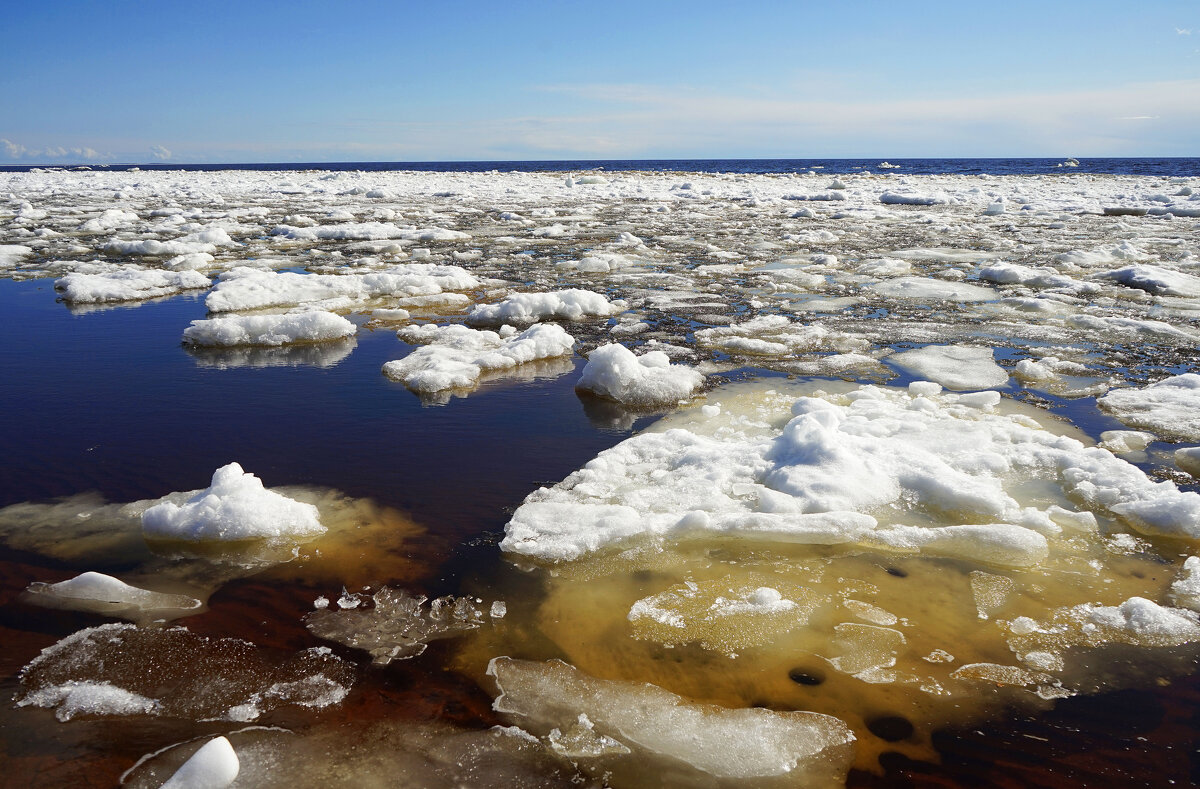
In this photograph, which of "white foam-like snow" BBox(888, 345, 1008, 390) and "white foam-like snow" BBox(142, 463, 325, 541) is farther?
"white foam-like snow" BBox(888, 345, 1008, 390)

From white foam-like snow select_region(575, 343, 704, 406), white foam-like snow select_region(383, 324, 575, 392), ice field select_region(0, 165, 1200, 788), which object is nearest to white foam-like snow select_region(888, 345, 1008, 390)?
ice field select_region(0, 165, 1200, 788)

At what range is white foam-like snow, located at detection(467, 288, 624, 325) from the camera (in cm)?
811

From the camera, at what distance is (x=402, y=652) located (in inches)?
109

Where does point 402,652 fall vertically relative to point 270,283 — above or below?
below

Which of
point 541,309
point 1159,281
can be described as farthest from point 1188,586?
point 1159,281

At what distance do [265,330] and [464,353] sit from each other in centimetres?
222

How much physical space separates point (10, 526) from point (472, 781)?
3070mm

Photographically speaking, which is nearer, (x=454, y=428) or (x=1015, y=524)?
(x=1015, y=524)

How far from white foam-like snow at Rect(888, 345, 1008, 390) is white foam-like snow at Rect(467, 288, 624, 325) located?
3.49 meters

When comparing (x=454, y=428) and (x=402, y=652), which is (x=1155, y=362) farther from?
(x=402, y=652)

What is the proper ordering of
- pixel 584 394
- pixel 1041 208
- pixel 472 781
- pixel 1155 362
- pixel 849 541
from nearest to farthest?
pixel 472 781 → pixel 849 541 → pixel 584 394 → pixel 1155 362 → pixel 1041 208

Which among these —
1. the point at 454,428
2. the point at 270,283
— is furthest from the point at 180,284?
the point at 454,428

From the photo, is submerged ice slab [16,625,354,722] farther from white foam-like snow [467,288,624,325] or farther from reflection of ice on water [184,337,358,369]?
white foam-like snow [467,288,624,325]

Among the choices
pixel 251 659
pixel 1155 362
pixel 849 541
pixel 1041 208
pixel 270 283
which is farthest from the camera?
pixel 1041 208
